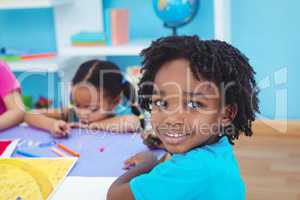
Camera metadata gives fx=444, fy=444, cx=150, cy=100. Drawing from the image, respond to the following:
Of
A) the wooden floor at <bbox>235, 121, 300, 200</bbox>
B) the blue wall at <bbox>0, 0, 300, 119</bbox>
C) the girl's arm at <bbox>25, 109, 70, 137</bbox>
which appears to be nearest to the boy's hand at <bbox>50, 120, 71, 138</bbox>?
the girl's arm at <bbox>25, 109, 70, 137</bbox>

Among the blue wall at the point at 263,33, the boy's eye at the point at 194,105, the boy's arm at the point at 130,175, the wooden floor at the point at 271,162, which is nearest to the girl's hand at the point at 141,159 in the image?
the boy's arm at the point at 130,175

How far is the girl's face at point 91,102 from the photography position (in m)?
1.43

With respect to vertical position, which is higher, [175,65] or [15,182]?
[175,65]

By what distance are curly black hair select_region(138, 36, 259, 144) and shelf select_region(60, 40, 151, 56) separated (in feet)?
4.55

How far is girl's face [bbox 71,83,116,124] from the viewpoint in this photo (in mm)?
1435

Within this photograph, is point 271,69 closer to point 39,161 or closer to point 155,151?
point 155,151

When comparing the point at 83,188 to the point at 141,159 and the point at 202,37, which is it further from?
the point at 202,37

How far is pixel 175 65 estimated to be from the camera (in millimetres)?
813

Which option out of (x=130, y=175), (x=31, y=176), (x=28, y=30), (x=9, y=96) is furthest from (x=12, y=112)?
(x=28, y=30)

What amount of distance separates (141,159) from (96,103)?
1.67 ft

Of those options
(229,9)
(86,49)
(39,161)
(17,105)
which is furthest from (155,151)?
(229,9)

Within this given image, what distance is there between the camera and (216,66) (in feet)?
2.61

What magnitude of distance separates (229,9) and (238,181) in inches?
70.3

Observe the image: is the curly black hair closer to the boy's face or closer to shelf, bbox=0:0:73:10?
the boy's face
